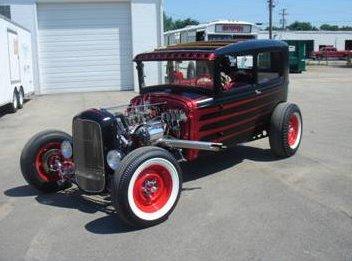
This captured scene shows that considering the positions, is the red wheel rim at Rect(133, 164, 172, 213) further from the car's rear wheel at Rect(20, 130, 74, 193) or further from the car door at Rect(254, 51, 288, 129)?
the car door at Rect(254, 51, 288, 129)

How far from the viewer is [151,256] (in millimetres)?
5043

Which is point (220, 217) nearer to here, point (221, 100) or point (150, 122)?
point (150, 122)

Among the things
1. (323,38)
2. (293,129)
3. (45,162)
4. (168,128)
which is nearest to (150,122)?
(168,128)

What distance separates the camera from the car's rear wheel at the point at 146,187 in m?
5.56

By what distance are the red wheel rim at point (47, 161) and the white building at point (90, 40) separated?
49.7 ft

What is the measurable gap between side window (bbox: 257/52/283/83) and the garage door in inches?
545

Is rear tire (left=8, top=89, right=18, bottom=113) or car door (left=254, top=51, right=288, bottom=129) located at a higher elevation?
car door (left=254, top=51, right=288, bottom=129)

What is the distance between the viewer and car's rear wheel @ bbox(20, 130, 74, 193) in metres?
6.99

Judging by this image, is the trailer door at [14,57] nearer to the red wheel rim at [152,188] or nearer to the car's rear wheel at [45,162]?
the car's rear wheel at [45,162]

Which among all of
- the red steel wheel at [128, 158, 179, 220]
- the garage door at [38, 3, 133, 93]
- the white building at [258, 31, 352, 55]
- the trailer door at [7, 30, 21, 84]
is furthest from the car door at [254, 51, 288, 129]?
the white building at [258, 31, 352, 55]

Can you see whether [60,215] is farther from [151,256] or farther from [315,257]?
[315,257]

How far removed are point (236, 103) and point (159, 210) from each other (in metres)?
2.47

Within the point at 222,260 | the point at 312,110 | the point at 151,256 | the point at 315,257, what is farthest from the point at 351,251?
the point at 312,110

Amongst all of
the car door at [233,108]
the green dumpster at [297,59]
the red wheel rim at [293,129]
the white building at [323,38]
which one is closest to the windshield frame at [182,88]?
the car door at [233,108]
